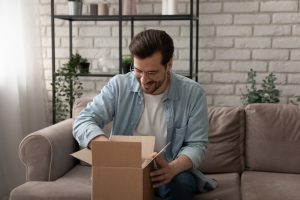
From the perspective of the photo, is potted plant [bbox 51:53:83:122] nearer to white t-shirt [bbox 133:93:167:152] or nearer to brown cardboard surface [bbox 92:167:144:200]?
white t-shirt [bbox 133:93:167:152]

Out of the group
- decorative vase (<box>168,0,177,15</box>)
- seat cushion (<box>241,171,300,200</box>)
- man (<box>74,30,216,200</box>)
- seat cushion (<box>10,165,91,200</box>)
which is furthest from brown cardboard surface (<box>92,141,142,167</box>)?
decorative vase (<box>168,0,177,15</box>)

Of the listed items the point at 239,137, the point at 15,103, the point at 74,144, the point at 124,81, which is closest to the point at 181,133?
the point at 124,81

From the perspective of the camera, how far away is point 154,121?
6.11ft

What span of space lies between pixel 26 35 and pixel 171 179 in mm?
1637

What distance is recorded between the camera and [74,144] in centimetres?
229

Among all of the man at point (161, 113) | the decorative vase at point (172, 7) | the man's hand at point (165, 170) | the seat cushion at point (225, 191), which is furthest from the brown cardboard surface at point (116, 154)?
the decorative vase at point (172, 7)

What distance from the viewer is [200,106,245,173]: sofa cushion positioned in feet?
7.32

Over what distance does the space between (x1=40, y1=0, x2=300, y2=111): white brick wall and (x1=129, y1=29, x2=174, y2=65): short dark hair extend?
1.17 meters

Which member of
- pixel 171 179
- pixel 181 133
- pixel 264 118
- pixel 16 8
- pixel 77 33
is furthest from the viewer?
pixel 77 33

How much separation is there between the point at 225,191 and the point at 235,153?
36 cm

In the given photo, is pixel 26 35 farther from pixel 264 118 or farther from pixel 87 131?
pixel 264 118

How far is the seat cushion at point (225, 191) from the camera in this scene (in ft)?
6.21

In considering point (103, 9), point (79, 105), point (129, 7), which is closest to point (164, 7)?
point (129, 7)

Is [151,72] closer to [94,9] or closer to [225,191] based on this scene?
[225,191]
